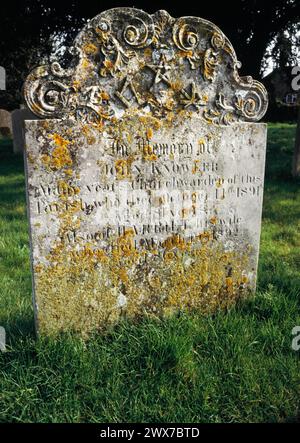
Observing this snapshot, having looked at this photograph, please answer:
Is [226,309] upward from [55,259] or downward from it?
downward

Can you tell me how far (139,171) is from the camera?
3.09m

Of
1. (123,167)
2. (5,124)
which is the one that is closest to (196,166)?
(123,167)

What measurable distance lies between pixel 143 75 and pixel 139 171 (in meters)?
0.71

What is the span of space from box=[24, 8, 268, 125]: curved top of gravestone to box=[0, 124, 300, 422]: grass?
1656 millimetres

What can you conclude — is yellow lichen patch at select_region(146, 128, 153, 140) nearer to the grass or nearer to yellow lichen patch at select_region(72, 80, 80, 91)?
yellow lichen patch at select_region(72, 80, 80, 91)

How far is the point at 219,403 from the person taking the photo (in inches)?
102

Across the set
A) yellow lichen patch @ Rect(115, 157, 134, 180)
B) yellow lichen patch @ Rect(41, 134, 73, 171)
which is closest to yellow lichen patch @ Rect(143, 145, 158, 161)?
yellow lichen patch @ Rect(115, 157, 134, 180)

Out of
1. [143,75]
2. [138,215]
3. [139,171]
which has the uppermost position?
[143,75]

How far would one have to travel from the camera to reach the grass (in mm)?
2504

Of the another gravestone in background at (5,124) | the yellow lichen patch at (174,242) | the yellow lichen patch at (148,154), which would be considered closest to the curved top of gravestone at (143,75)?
the yellow lichen patch at (148,154)

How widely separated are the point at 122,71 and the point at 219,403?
2392 mm

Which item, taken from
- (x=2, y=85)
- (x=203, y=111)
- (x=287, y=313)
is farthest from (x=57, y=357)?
(x=2, y=85)

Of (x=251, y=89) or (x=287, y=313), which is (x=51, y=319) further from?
(x=251, y=89)

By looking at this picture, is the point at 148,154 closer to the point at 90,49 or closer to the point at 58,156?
the point at 58,156
